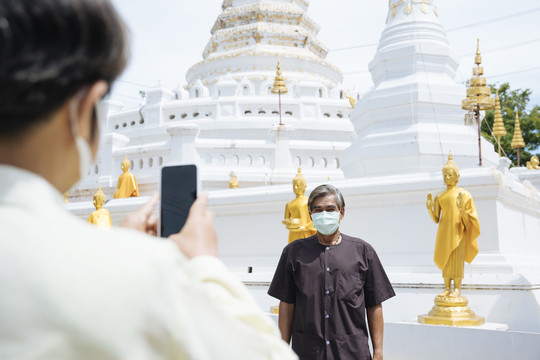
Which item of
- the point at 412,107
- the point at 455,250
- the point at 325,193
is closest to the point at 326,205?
the point at 325,193

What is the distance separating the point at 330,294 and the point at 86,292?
2198 millimetres

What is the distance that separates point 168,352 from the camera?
2.29ft

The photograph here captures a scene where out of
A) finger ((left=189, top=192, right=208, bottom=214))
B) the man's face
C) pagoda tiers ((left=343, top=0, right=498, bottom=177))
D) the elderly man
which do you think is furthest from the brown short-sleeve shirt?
pagoda tiers ((left=343, top=0, right=498, bottom=177))

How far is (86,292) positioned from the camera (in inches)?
25.8

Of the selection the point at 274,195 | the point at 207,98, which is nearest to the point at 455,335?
the point at 274,195

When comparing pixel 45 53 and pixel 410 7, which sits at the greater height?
pixel 410 7

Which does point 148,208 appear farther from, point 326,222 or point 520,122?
point 520,122

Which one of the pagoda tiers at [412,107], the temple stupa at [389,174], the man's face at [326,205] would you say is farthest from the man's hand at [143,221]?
the pagoda tiers at [412,107]

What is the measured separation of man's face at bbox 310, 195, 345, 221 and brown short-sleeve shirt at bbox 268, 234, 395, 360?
0.20m

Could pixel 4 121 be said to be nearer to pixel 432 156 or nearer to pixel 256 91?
pixel 432 156

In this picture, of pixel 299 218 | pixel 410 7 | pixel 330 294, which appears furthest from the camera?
pixel 410 7

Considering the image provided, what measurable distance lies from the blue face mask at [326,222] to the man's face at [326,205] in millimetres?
33

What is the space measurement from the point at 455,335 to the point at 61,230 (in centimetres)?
445

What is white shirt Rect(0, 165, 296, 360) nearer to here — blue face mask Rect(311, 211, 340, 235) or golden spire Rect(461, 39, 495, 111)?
blue face mask Rect(311, 211, 340, 235)
